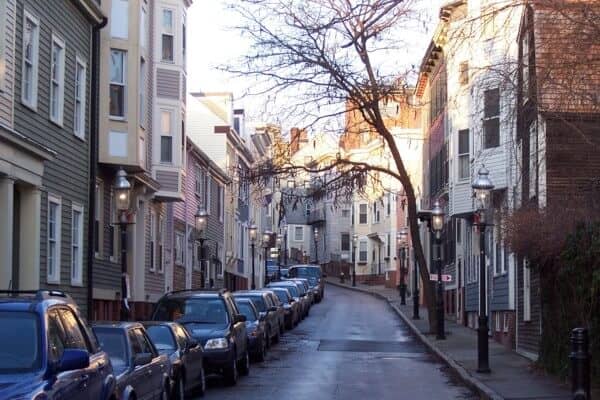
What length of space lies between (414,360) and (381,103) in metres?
9.91

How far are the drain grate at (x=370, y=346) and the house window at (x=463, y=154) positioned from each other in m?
6.18

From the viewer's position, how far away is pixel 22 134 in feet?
66.7

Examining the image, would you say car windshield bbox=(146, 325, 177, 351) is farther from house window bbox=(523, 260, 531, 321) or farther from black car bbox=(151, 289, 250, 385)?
house window bbox=(523, 260, 531, 321)

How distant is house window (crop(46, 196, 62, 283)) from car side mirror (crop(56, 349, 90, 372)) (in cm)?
1419

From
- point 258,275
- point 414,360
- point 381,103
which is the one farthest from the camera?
point 258,275

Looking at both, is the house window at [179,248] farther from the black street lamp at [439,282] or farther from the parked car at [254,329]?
the parked car at [254,329]

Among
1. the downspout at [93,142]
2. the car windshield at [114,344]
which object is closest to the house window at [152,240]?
the downspout at [93,142]

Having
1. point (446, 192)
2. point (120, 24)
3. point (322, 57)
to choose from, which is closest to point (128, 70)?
point (120, 24)

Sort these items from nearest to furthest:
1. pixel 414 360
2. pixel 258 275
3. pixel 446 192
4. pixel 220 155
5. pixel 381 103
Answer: pixel 414 360, pixel 381 103, pixel 446 192, pixel 220 155, pixel 258 275

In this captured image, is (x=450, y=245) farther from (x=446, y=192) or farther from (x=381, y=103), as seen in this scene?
(x=381, y=103)

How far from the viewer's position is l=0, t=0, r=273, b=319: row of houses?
20.4 meters

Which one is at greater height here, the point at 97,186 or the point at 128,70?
the point at 128,70

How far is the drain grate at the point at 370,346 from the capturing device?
98.6 ft

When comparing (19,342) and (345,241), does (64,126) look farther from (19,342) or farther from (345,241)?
(345,241)
